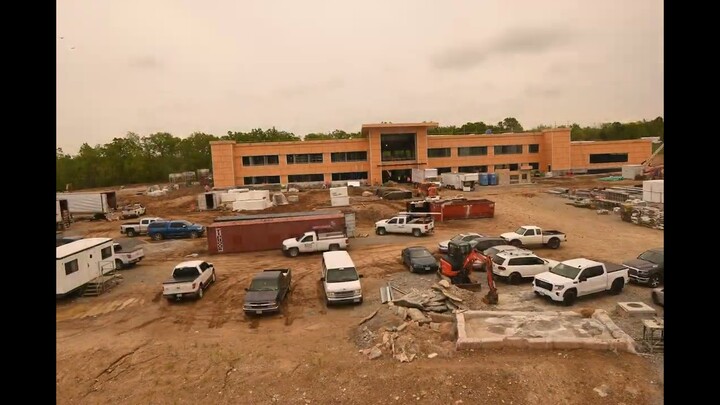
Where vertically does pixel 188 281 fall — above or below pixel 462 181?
below

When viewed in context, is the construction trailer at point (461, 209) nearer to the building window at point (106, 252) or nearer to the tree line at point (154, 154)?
the building window at point (106, 252)

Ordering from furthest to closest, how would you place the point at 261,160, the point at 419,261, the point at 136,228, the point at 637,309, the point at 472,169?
the point at 472,169 < the point at 261,160 < the point at 136,228 < the point at 419,261 < the point at 637,309

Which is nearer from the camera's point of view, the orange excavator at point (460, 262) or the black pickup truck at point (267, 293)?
the black pickup truck at point (267, 293)

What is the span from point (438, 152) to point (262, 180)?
28364 millimetres

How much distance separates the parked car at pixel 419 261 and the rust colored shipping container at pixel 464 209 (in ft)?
43.7

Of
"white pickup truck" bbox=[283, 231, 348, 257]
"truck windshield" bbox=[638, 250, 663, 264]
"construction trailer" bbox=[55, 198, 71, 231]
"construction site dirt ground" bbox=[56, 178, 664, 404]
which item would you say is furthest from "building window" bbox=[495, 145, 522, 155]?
"construction trailer" bbox=[55, 198, 71, 231]

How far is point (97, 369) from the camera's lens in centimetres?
1192

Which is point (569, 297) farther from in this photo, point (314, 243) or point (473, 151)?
point (473, 151)

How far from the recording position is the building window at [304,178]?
63.3 meters

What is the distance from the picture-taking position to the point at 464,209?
3425 centimetres

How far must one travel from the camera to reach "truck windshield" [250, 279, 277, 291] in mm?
16391


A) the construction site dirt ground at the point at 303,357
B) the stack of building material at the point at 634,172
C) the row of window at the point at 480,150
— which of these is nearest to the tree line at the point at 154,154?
the row of window at the point at 480,150

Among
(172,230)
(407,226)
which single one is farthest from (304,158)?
(407,226)
